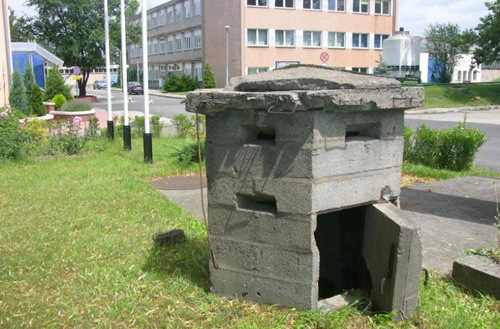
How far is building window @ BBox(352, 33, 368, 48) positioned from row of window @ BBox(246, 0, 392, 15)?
2.01 metres

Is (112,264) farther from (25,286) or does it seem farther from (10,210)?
(10,210)

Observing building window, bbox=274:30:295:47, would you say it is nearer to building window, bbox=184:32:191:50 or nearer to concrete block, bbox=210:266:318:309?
building window, bbox=184:32:191:50

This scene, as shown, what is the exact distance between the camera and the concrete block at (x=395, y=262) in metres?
3.66

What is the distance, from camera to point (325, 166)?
12.2 ft

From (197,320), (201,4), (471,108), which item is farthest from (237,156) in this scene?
(201,4)

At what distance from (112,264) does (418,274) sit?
9.03 ft

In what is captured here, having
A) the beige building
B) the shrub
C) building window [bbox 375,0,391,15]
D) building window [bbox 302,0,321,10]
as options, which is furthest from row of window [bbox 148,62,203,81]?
the shrub

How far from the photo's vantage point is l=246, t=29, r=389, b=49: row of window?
43.4 m

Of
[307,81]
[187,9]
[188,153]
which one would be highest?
[187,9]

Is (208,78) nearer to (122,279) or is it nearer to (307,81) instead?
(122,279)

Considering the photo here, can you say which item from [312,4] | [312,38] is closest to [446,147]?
[312,38]

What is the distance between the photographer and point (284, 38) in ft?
145

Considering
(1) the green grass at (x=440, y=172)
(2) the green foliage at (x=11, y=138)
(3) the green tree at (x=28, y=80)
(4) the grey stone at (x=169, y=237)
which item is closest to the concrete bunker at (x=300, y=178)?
(4) the grey stone at (x=169, y=237)

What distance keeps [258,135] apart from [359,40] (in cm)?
4643
